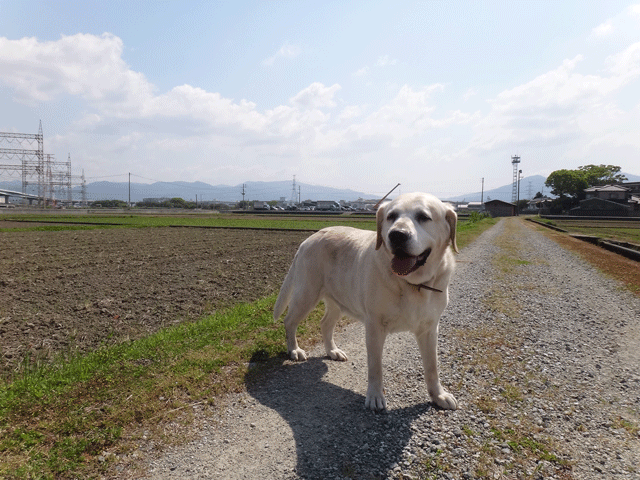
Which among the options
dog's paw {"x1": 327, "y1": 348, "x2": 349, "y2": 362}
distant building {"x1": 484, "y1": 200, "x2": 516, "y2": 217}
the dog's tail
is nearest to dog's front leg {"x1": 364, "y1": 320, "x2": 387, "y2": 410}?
dog's paw {"x1": 327, "y1": 348, "x2": 349, "y2": 362}

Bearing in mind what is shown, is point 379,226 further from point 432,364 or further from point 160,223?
point 160,223

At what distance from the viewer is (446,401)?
3.92 meters

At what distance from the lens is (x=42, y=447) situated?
308 centimetres

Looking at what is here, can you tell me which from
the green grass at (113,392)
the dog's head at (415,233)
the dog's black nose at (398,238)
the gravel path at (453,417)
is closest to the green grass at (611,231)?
Result: the gravel path at (453,417)

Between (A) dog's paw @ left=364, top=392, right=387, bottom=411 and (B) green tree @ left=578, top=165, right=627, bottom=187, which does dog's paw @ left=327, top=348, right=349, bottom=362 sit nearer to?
(A) dog's paw @ left=364, top=392, right=387, bottom=411

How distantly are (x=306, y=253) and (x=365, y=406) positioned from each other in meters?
2.01

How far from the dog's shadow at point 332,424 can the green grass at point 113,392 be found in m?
0.51

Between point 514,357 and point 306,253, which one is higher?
point 306,253

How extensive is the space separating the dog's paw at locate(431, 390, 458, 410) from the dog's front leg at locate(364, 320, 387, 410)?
557 mm

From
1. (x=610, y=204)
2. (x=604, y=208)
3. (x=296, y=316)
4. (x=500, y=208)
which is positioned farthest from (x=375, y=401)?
(x=500, y=208)

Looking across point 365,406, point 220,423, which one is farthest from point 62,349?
point 365,406

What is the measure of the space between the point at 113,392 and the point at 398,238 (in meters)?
3.28

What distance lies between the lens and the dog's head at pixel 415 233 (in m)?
3.32

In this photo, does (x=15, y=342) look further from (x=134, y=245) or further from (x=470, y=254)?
(x=470, y=254)
